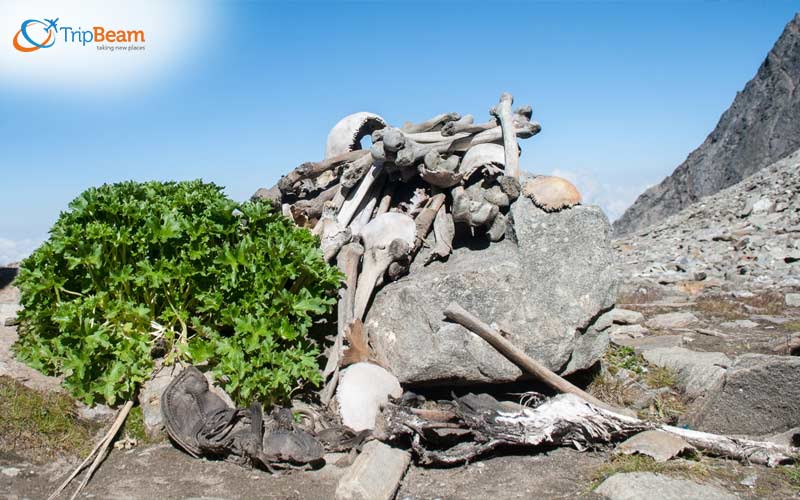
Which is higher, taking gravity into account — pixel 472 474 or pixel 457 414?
pixel 457 414

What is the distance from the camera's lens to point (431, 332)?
5.75 meters

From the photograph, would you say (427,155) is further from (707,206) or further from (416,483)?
(707,206)

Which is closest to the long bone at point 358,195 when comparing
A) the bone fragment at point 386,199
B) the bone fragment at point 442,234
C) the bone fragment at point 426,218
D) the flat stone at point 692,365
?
the bone fragment at point 386,199

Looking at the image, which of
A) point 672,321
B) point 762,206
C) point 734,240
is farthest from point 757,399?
point 762,206

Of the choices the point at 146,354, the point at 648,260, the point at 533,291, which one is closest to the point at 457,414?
the point at 533,291

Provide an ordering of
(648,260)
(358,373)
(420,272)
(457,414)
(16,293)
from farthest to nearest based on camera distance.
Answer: (648,260) → (16,293) → (420,272) → (358,373) → (457,414)

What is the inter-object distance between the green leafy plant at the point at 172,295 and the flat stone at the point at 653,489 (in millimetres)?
2224

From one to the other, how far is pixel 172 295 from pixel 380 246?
1864 mm

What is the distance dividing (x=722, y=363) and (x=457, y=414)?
117 inches

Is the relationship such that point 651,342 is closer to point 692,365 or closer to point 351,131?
point 692,365

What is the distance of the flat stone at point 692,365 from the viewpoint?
→ 6.16 metres

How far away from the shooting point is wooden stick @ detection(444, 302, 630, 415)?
18.4 ft

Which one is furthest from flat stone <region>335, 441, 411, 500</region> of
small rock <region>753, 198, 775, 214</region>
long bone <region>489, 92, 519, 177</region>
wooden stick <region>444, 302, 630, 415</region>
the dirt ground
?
small rock <region>753, 198, 775, 214</region>

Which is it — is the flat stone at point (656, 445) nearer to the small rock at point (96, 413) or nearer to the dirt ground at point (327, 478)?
the dirt ground at point (327, 478)
